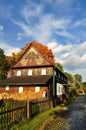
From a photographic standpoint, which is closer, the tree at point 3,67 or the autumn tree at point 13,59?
the tree at point 3,67

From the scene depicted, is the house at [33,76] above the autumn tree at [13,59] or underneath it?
underneath

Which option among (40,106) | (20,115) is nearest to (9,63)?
(40,106)

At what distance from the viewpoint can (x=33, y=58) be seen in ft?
136

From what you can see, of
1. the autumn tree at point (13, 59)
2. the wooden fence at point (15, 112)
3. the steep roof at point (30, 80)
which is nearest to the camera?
the wooden fence at point (15, 112)

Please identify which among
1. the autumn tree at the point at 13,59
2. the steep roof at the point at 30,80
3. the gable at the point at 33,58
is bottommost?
the steep roof at the point at 30,80

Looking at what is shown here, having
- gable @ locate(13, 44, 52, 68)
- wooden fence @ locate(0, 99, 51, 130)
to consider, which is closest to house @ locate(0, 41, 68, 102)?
gable @ locate(13, 44, 52, 68)

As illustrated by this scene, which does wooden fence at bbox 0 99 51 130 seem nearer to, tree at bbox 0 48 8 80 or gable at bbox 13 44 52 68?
gable at bbox 13 44 52 68

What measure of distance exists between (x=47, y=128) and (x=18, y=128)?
183 centimetres

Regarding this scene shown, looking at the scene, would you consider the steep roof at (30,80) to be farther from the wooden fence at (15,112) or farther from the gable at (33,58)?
the wooden fence at (15,112)

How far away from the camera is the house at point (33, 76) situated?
35731mm

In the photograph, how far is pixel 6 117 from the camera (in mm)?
10977

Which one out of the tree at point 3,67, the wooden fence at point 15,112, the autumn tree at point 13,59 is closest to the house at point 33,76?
the wooden fence at point 15,112

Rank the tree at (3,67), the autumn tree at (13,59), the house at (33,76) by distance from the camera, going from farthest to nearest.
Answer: the autumn tree at (13,59), the tree at (3,67), the house at (33,76)

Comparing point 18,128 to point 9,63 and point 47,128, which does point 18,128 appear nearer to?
point 47,128
